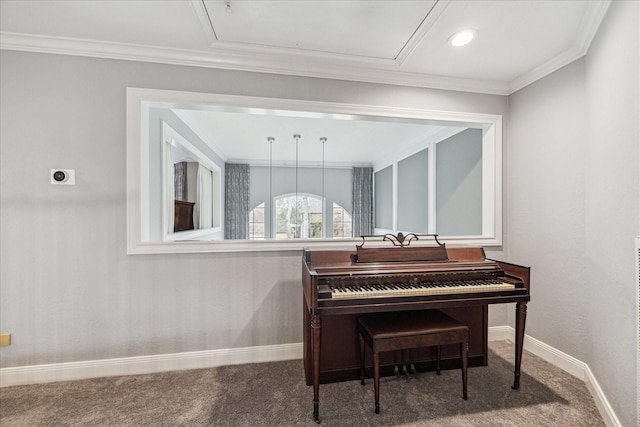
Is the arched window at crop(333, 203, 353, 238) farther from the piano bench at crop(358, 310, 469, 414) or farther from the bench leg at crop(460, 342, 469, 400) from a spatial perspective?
the bench leg at crop(460, 342, 469, 400)

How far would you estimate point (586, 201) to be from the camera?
199 cm

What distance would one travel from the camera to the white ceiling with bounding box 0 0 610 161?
1.70m

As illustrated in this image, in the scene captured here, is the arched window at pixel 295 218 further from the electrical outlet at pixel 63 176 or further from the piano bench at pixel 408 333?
the piano bench at pixel 408 333

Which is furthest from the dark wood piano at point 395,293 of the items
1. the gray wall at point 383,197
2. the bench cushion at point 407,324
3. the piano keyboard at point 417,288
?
the gray wall at point 383,197

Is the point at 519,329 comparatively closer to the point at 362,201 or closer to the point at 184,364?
the point at 184,364

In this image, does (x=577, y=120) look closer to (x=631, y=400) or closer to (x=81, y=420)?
(x=631, y=400)

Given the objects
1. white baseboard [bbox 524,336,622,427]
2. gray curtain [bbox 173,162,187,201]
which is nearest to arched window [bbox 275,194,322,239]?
gray curtain [bbox 173,162,187,201]

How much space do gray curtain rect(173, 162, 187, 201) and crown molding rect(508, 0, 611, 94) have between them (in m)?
3.59

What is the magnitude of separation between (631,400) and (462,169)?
102 inches

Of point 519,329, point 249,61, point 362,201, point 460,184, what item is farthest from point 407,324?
point 362,201

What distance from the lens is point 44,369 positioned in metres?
2.00

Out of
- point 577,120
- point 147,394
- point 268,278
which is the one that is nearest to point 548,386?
point 577,120

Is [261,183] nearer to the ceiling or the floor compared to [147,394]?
nearer to the ceiling

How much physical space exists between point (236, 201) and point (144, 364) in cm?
481
